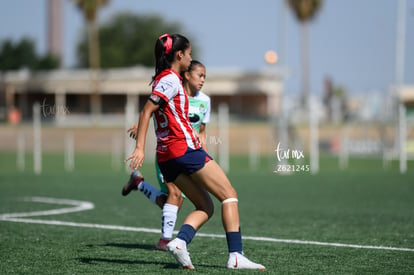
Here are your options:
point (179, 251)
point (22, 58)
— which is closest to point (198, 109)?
point (179, 251)

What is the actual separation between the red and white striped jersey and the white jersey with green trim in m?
1.73

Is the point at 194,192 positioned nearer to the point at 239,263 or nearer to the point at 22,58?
the point at 239,263

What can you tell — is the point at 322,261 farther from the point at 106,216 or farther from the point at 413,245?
the point at 106,216

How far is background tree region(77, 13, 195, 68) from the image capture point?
8494 cm

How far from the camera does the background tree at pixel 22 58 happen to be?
8406cm

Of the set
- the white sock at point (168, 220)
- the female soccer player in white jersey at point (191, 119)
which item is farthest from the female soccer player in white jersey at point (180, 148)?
the white sock at point (168, 220)

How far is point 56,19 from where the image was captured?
10325cm

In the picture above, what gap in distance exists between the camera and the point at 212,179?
637 centimetres

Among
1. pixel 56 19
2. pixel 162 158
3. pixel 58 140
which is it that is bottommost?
pixel 58 140

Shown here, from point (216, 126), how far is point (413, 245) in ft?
132

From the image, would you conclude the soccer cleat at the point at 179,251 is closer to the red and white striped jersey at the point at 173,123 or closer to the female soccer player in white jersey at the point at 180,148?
the female soccer player in white jersey at the point at 180,148

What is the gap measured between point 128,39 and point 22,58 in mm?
13280

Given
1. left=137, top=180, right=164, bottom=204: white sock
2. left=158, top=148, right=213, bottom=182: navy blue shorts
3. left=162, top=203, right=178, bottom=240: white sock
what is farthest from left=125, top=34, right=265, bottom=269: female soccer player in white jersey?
left=137, top=180, right=164, bottom=204: white sock

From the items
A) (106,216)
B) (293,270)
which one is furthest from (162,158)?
(106,216)
